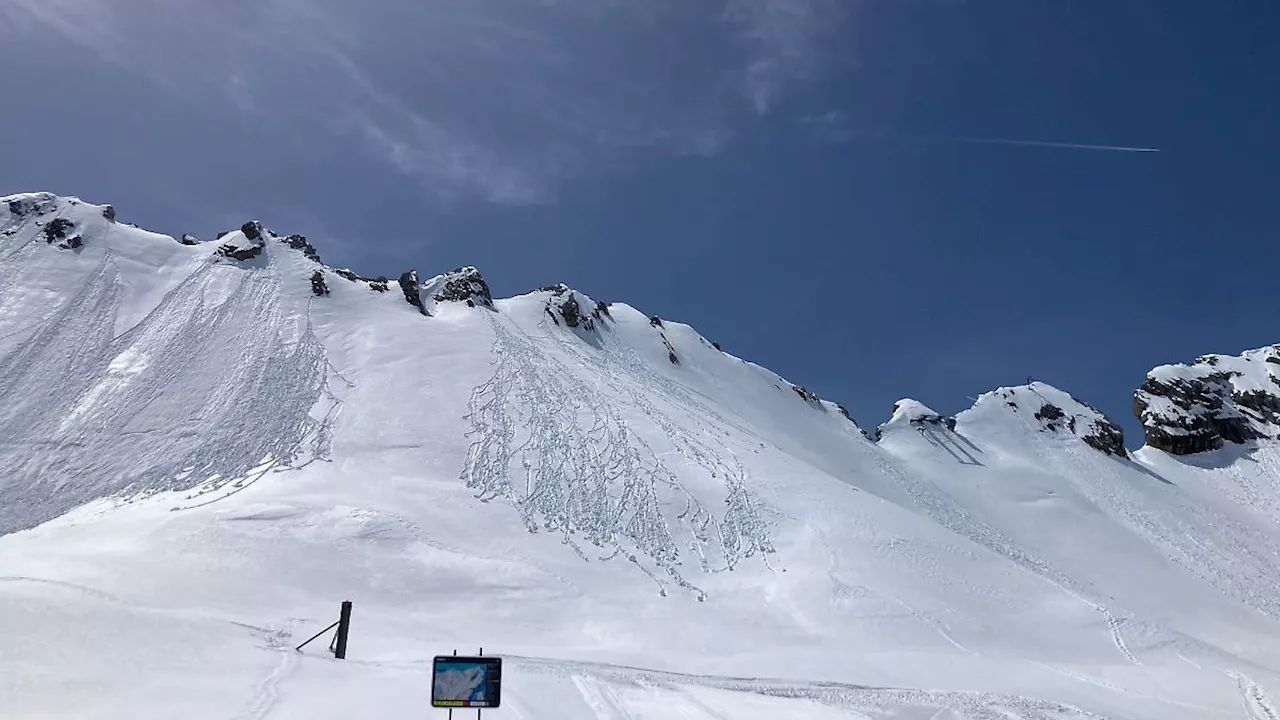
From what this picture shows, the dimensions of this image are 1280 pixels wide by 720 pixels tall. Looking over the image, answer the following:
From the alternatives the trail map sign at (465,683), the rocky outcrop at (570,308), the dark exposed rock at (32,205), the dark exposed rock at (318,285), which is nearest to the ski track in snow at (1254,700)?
the trail map sign at (465,683)

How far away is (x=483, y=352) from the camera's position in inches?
1992

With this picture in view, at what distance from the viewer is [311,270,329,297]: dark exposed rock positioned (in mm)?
56375

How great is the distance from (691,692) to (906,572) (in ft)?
50.6

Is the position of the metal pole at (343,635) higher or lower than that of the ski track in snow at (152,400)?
lower

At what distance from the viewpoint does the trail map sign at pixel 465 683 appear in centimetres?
1123

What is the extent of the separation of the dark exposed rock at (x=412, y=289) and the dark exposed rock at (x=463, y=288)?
70.7 inches

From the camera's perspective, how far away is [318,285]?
187 ft

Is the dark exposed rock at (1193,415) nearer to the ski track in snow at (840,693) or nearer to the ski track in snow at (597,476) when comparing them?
the ski track in snow at (597,476)

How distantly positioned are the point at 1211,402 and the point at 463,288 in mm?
81644

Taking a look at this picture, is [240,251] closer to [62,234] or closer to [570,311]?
[62,234]

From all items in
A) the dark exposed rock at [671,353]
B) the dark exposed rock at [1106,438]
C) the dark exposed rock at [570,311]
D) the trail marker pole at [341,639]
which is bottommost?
the trail marker pole at [341,639]

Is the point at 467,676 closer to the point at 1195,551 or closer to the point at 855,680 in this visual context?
the point at 855,680

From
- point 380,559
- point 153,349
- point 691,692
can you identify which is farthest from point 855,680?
point 153,349

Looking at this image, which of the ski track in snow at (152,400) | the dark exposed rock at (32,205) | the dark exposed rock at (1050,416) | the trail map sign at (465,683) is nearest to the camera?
the trail map sign at (465,683)
